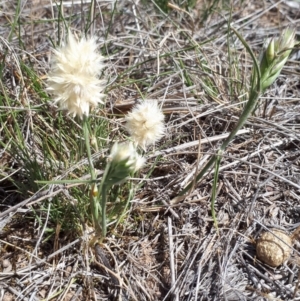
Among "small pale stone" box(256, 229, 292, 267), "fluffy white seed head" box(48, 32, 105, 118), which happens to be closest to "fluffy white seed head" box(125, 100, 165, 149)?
"fluffy white seed head" box(48, 32, 105, 118)

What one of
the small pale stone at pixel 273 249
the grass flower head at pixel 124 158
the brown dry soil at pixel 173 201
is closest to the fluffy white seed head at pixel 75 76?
the grass flower head at pixel 124 158

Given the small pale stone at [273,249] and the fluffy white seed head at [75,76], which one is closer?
the fluffy white seed head at [75,76]

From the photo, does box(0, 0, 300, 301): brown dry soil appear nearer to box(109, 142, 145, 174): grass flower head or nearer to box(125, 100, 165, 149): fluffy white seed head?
box(125, 100, 165, 149): fluffy white seed head

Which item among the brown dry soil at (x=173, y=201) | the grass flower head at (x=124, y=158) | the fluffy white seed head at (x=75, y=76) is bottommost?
the brown dry soil at (x=173, y=201)

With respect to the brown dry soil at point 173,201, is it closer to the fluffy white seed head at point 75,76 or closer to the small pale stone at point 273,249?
the small pale stone at point 273,249

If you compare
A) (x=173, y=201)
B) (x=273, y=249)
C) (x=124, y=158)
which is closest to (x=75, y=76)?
(x=124, y=158)

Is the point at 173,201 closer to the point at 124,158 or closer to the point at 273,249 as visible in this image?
the point at 273,249

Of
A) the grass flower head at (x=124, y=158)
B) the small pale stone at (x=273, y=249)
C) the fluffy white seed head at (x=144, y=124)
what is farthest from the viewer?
the small pale stone at (x=273, y=249)
